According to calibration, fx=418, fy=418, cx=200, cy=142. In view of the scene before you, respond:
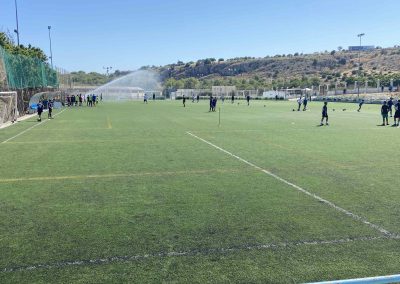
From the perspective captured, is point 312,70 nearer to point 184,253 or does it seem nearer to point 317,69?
point 317,69

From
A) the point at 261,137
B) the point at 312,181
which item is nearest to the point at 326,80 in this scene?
the point at 261,137

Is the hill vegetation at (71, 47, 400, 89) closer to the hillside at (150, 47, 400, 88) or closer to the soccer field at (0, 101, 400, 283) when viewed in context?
the hillside at (150, 47, 400, 88)

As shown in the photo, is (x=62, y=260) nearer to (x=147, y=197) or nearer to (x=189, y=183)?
(x=147, y=197)

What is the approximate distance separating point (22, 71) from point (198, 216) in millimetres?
40377

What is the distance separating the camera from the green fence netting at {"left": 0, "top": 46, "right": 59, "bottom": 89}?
121 ft

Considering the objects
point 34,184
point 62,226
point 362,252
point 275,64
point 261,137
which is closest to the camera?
point 362,252

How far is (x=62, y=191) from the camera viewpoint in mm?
10227

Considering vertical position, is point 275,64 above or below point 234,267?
above

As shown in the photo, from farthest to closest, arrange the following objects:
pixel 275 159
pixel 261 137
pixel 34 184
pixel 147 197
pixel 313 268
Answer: pixel 261 137
pixel 275 159
pixel 34 184
pixel 147 197
pixel 313 268

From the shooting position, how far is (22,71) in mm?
43094

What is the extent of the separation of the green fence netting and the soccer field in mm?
23661

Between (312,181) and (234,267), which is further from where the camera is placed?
(312,181)

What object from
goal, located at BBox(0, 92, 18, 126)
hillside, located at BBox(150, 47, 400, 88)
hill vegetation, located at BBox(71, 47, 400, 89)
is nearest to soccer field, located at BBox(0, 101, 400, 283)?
goal, located at BBox(0, 92, 18, 126)

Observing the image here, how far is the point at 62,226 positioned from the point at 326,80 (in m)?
144
